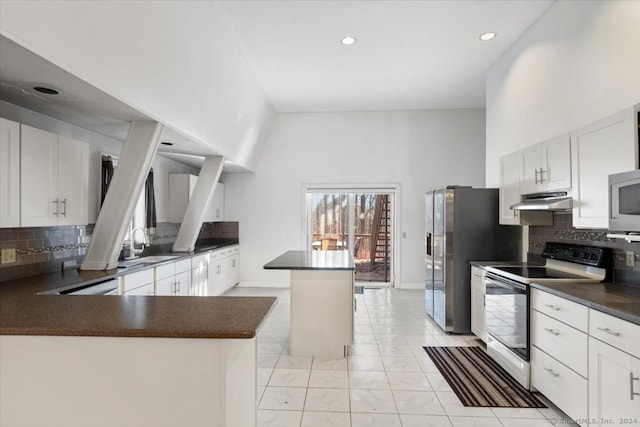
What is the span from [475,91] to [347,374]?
454cm

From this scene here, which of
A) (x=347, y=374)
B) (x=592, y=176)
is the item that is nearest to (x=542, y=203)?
(x=592, y=176)

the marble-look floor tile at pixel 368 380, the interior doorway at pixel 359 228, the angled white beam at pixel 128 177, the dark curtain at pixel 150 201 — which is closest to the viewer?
the marble-look floor tile at pixel 368 380

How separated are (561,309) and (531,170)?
1.38 metres

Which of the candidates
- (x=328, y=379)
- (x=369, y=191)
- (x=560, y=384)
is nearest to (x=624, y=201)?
(x=560, y=384)

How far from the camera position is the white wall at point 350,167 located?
A: 6004mm

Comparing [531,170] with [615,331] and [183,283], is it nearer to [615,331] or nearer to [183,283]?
[615,331]

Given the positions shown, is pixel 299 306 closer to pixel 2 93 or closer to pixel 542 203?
pixel 542 203

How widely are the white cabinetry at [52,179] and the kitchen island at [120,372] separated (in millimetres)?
1279

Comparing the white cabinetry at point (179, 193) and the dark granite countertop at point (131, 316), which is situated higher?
the white cabinetry at point (179, 193)

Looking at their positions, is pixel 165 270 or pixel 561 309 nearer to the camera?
pixel 561 309

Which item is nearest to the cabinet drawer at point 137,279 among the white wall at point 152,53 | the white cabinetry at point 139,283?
the white cabinetry at point 139,283

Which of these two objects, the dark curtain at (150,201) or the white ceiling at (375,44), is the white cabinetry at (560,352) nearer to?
the white ceiling at (375,44)

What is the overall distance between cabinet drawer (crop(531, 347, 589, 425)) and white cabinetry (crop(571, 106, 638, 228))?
0.99 meters

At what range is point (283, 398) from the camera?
2.46m
